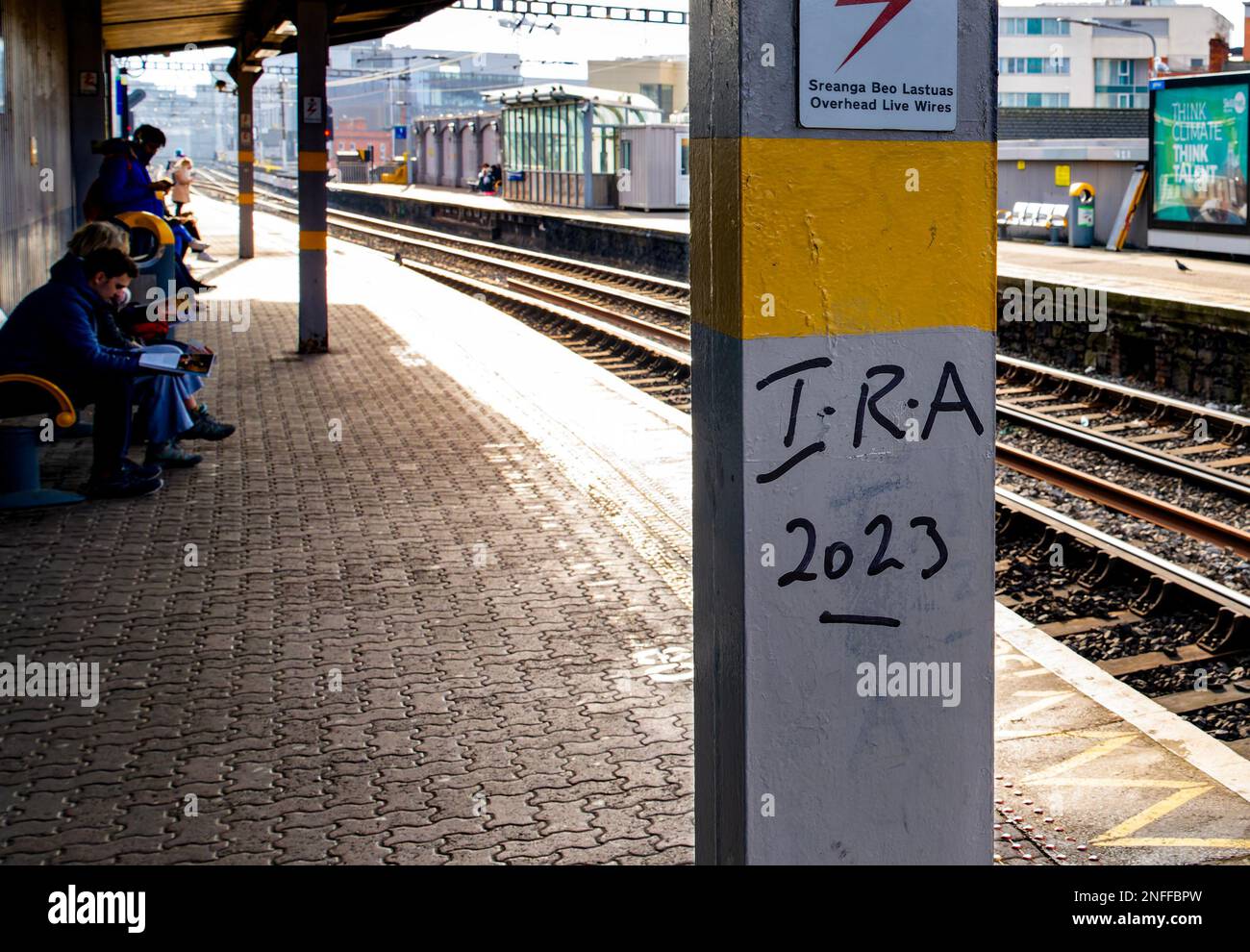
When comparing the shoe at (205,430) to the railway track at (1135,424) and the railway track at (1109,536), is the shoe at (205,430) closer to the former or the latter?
the railway track at (1109,536)

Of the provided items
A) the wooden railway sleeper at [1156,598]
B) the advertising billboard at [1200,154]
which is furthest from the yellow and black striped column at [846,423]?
the advertising billboard at [1200,154]

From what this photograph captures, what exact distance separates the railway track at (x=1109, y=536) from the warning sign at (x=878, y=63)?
4019 mm

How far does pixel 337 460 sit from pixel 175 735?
471 cm

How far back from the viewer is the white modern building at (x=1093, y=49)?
7981cm

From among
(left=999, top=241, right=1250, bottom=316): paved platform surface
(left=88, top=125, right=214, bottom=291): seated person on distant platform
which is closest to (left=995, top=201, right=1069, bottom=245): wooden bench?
(left=999, top=241, right=1250, bottom=316): paved platform surface

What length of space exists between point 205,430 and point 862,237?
791cm

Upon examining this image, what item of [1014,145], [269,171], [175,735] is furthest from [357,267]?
[269,171]

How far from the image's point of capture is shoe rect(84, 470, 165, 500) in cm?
823

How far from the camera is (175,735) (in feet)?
15.7

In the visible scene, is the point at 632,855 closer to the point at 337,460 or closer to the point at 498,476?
the point at 498,476

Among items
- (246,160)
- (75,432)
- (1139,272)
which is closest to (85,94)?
(75,432)
